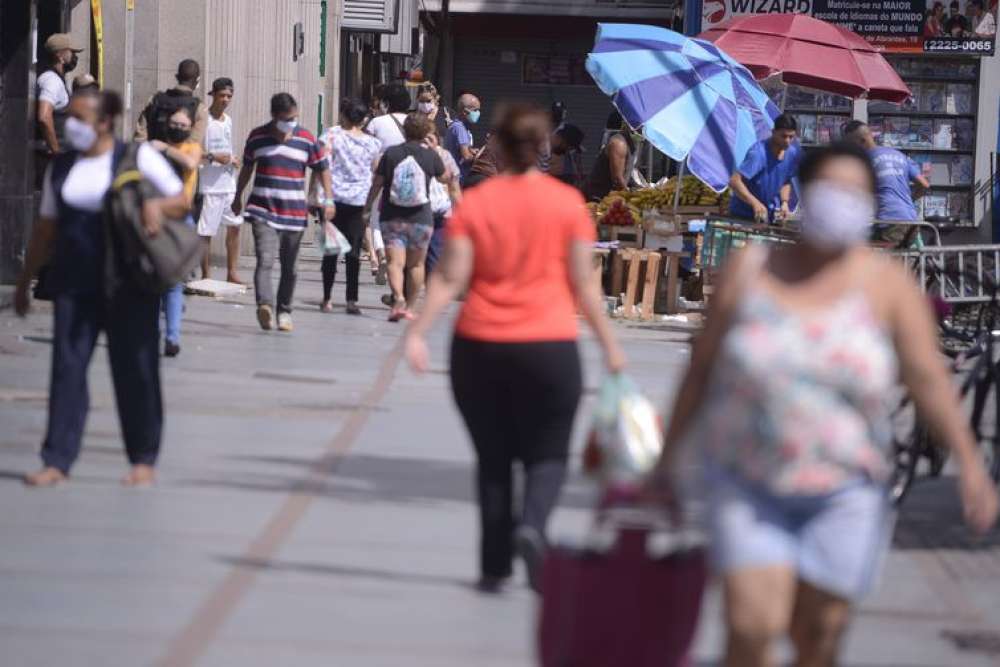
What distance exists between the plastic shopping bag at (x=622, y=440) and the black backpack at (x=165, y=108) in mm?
7639

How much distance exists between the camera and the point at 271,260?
1569 cm

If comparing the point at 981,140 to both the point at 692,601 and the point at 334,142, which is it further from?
the point at 692,601

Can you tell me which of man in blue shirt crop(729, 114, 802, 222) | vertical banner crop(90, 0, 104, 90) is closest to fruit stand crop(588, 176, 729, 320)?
man in blue shirt crop(729, 114, 802, 222)

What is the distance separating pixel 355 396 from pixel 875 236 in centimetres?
417

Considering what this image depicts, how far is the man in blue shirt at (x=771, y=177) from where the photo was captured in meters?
16.2

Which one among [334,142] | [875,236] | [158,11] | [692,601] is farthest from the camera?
[158,11]

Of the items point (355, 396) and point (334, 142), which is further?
point (334, 142)

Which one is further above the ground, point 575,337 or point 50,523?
point 575,337

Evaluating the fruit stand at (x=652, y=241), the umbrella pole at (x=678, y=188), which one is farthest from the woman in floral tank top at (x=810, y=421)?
the umbrella pole at (x=678, y=188)

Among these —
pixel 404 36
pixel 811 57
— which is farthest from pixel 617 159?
pixel 404 36

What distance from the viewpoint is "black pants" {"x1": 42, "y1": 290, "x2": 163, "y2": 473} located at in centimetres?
891

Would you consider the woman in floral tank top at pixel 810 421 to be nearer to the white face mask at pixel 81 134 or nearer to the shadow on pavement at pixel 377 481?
the shadow on pavement at pixel 377 481

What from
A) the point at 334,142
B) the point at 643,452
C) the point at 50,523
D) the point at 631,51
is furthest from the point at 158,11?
the point at 643,452

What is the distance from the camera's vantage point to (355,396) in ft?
40.8
